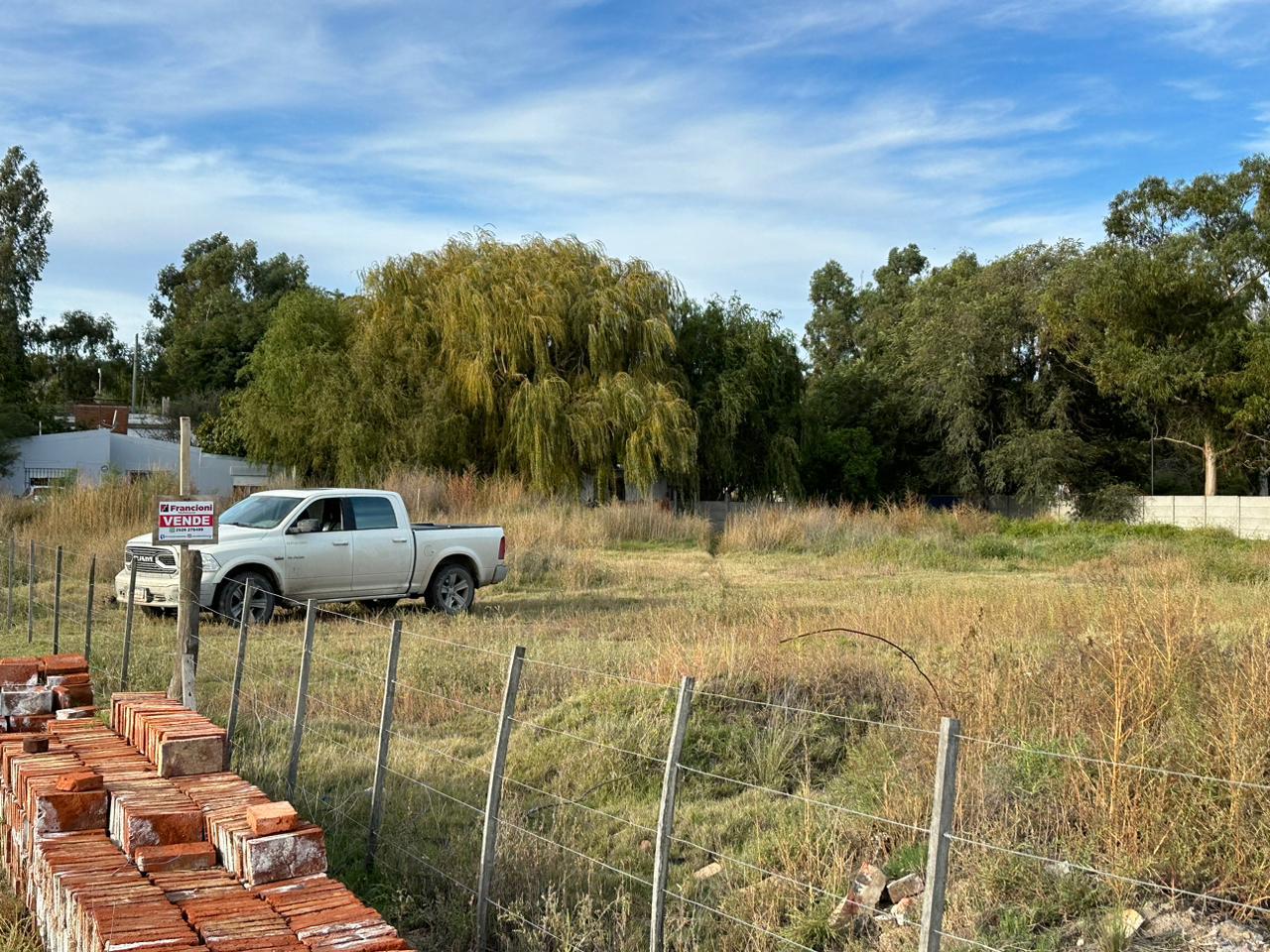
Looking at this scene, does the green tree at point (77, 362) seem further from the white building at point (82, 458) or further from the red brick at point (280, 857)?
the red brick at point (280, 857)

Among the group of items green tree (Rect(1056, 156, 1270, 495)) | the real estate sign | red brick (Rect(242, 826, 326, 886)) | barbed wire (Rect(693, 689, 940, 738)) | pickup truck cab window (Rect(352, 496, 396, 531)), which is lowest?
red brick (Rect(242, 826, 326, 886))

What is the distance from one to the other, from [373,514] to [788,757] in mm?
9824

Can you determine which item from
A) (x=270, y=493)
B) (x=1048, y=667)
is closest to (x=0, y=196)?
(x=270, y=493)

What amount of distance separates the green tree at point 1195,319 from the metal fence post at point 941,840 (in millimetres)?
40663

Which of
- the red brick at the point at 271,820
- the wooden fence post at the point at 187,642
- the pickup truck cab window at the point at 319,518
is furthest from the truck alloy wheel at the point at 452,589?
the red brick at the point at 271,820

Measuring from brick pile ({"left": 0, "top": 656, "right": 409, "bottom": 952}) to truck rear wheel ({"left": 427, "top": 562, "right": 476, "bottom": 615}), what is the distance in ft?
33.5

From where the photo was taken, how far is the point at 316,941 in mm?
4082

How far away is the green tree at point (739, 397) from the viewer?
40.2m

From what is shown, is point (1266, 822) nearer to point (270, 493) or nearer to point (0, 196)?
point (270, 493)

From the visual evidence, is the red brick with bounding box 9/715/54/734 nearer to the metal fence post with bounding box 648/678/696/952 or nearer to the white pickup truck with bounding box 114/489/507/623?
the metal fence post with bounding box 648/678/696/952

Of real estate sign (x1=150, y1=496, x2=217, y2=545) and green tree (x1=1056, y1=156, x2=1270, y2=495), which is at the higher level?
green tree (x1=1056, y1=156, x2=1270, y2=495)

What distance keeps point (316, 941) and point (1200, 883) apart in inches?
151

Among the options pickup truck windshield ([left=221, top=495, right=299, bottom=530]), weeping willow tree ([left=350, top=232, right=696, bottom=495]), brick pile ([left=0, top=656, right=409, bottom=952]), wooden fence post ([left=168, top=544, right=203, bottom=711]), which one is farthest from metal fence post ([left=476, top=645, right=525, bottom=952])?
weeping willow tree ([left=350, top=232, right=696, bottom=495])

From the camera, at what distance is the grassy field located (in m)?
5.50
